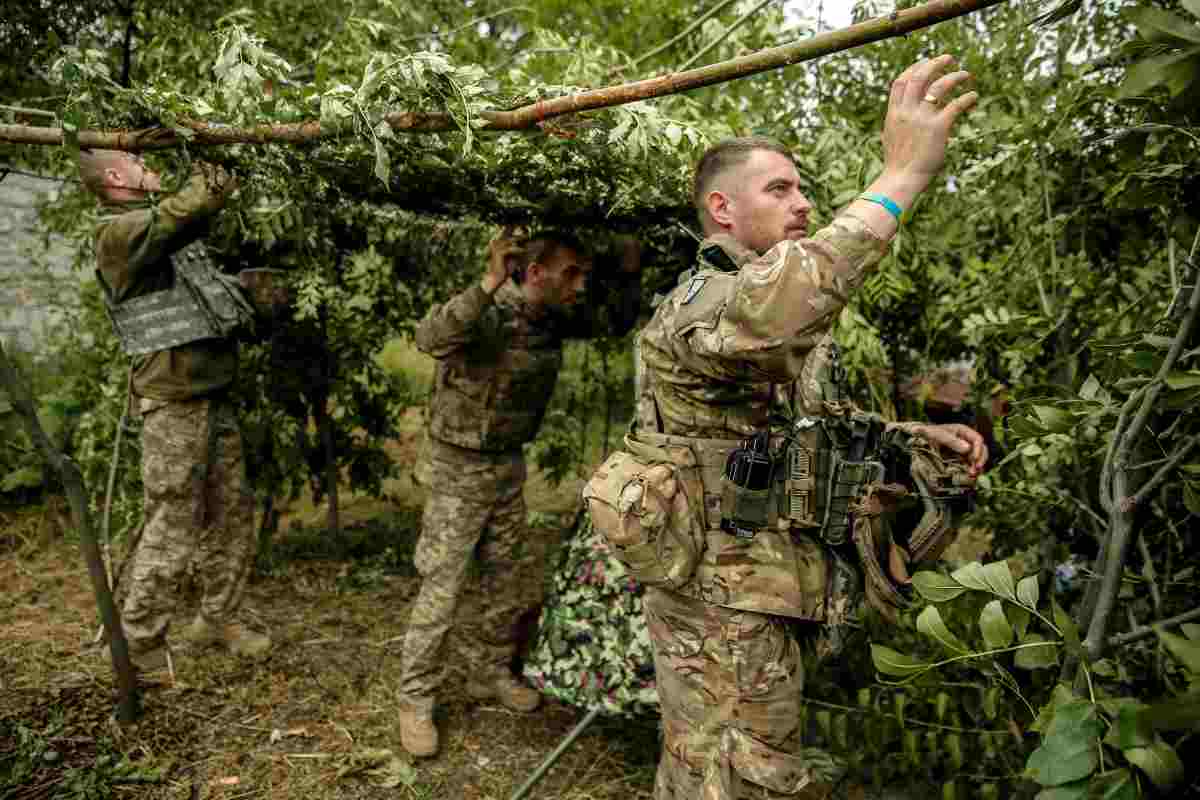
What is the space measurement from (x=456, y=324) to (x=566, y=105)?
4.59ft

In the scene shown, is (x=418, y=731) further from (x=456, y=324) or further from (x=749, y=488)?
(x=749, y=488)

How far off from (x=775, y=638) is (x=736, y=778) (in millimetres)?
354

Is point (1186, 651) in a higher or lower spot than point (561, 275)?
lower

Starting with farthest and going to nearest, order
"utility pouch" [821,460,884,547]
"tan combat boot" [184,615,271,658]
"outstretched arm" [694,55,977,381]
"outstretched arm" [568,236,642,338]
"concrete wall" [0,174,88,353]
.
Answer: "concrete wall" [0,174,88,353], "tan combat boot" [184,615,271,658], "outstretched arm" [568,236,642,338], "utility pouch" [821,460,884,547], "outstretched arm" [694,55,977,381]

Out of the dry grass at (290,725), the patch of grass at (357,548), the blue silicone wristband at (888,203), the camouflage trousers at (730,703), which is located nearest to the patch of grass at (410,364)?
the patch of grass at (357,548)

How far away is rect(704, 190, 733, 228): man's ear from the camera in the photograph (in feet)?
7.16

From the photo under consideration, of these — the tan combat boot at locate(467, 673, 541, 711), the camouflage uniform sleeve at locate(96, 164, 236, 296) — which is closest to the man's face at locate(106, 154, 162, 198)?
the camouflage uniform sleeve at locate(96, 164, 236, 296)

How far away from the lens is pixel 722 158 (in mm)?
2182

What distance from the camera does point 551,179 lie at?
7.80 ft

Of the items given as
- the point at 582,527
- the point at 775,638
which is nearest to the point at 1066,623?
the point at 775,638

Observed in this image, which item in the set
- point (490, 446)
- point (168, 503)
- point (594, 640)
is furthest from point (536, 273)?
point (168, 503)

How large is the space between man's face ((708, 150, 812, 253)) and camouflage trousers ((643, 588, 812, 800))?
1.03 meters

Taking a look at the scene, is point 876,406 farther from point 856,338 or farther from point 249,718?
point 249,718

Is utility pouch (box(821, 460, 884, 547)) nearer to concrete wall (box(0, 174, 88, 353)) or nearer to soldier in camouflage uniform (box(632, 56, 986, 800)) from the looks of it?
soldier in camouflage uniform (box(632, 56, 986, 800))
